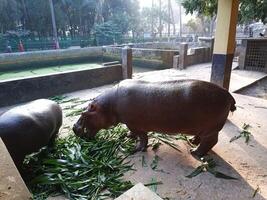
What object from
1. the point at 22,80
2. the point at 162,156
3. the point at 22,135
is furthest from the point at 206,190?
the point at 22,80

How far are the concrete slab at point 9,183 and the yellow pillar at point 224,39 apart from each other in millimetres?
4730

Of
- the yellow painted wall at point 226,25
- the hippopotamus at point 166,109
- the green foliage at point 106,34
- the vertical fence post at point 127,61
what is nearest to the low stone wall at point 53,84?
the vertical fence post at point 127,61

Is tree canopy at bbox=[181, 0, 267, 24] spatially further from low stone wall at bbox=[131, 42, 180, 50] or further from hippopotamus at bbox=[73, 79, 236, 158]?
low stone wall at bbox=[131, 42, 180, 50]

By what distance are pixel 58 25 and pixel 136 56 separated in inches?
705

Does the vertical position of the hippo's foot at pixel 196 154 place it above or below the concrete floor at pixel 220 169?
above

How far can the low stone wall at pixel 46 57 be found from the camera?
61.0 feet

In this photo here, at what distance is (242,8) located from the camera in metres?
8.59

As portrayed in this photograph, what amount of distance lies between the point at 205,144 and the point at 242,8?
7142 mm

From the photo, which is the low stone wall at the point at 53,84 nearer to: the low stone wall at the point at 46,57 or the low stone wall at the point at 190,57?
the low stone wall at the point at 190,57

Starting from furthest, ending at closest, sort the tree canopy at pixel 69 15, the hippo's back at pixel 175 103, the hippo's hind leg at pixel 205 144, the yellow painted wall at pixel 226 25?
the tree canopy at pixel 69 15
the yellow painted wall at pixel 226 25
the hippo's hind leg at pixel 205 144
the hippo's back at pixel 175 103

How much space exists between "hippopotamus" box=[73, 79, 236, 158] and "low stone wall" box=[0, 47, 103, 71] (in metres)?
17.6

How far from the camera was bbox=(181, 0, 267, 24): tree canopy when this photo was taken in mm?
7496

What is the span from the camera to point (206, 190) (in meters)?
2.92

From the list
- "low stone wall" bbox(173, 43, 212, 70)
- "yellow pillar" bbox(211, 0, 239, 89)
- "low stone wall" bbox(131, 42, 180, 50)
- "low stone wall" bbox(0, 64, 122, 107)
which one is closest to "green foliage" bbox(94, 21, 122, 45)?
"low stone wall" bbox(131, 42, 180, 50)
